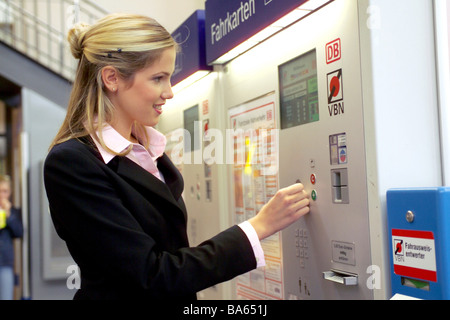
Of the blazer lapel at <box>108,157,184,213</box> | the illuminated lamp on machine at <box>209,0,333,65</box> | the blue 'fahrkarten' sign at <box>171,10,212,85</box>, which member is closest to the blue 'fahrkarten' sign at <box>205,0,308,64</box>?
the illuminated lamp on machine at <box>209,0,333,65</box>

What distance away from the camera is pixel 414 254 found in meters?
1.44

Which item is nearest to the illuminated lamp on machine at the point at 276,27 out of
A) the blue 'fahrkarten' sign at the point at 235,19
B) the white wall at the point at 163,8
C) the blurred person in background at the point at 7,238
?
the blue 'fahrkarten' sign at the point at 235,19

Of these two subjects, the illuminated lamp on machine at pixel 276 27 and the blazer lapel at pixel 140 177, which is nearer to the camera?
the blazer lapel at pixel 140 177

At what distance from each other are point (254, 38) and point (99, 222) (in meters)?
1.06

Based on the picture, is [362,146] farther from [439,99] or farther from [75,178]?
[75,178]

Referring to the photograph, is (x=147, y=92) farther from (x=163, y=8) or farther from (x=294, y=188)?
(x=163, y=8)

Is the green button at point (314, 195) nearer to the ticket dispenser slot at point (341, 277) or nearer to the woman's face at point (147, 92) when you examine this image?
the ticket dispenser slot at point (341, 277)

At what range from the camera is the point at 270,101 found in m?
2.21

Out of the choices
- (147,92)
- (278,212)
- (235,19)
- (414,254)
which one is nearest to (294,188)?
(278,212)

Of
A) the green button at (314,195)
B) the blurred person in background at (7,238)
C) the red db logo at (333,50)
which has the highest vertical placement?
the red db logo at (333,50)

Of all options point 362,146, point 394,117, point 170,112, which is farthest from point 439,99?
point 170,112

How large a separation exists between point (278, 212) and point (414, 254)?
15.5 inches

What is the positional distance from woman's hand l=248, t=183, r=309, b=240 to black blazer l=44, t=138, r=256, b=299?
0.07 metres

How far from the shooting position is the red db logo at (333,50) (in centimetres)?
174
